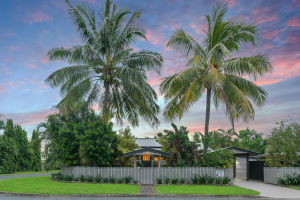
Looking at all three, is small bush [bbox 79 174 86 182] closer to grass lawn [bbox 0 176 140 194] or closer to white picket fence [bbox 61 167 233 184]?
white picket fence [bbox 61 167 233 184]

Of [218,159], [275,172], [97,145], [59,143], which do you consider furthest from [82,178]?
[275,172]

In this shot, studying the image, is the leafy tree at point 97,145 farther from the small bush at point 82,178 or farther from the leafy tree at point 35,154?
the leafy tree at point 35,154

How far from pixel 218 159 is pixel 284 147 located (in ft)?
16.4

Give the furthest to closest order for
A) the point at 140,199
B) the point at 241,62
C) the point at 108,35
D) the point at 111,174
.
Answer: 1. the point at 108,35
2. the point at 241,62
3. the point at 111,174
4. the point at 140,199

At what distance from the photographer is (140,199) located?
12.1 metres

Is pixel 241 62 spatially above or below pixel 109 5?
below

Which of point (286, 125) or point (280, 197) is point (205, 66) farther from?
point (280, 197)

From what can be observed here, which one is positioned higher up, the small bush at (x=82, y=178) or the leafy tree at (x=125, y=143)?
the leafy tree at (x=125, y=143)

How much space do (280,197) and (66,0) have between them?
2049cm

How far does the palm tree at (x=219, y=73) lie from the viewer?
2089cm

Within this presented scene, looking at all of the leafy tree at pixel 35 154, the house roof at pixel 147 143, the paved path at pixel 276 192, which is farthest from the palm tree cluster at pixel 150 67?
the leafy tree at pixel 35 154

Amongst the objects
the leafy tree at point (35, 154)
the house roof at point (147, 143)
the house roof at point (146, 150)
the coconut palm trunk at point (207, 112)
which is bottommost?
the leafy tree at point (35, 154)

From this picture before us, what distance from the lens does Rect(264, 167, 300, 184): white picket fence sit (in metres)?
18.4

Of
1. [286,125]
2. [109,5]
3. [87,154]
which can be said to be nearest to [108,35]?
[109,5]
